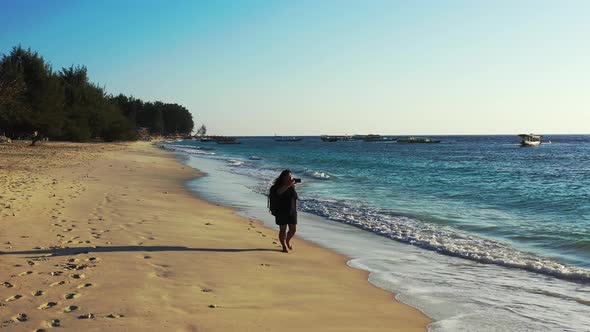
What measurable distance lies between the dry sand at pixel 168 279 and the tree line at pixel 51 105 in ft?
77.7

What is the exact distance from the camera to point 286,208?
33.2 feet

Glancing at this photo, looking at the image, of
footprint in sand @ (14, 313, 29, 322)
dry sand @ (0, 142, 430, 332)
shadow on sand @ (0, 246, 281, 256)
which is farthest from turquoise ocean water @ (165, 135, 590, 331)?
footprint in sand @ (14, 313, 29, 322)

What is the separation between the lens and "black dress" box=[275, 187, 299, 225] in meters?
10.0

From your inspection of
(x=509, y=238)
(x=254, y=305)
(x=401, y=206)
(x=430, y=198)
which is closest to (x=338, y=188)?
(x=430, y=198)

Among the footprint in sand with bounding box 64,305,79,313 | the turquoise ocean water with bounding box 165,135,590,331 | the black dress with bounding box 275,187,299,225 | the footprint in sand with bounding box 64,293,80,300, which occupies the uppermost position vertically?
the black dress with bounding box 275,187,299,225

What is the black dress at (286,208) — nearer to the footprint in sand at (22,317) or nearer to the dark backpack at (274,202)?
the dark backpack at (274,202)

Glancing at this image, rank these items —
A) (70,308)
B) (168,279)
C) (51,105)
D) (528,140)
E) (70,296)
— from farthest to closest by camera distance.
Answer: (528,140) → (51,105) → (168,279) → (70,296) → (70,308)

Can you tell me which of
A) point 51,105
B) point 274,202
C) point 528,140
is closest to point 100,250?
point 274,202

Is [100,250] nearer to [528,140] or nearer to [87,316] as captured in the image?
[87,316]

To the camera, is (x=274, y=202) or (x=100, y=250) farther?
(x=274, y=202)

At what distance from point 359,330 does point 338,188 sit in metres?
20.9

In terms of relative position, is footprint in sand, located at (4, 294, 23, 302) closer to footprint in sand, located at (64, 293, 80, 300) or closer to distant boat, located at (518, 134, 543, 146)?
footprint in sand, located at (64, 293, 80, 300)

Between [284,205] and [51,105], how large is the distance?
161ft

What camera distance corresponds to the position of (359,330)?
5.44 m
